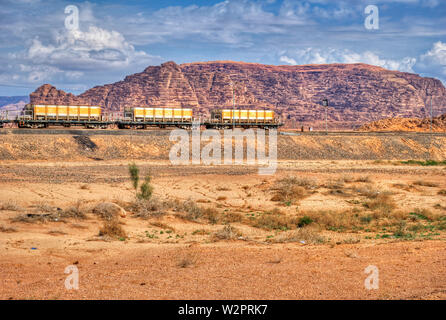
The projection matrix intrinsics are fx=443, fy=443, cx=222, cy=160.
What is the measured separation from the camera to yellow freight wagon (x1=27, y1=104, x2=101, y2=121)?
51469mm

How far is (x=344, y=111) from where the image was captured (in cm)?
18550

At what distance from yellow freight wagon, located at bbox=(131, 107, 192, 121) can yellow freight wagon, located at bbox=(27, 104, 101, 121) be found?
5.10m

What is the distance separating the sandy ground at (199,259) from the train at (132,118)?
2924 cm

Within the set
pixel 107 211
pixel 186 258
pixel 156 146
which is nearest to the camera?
pixel 186 258

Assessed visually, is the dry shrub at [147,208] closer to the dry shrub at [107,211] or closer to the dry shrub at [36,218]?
the dry shrub at [107,211]

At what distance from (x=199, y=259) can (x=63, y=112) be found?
45524 millimetres

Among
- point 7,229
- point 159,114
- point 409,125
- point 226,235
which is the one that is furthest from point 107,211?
point 409,125

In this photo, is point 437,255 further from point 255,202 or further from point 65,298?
point 255,202

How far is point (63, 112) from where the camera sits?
5331 centimetres

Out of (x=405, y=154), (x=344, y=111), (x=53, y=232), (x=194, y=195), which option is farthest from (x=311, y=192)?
(x=344, y=111)

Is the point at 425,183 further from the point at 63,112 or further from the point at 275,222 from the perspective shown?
the point at 63,112

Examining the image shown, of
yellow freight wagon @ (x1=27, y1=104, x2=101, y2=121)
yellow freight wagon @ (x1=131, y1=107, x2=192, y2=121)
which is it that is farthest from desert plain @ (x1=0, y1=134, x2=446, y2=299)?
yellow freight wagon @ (x1=131, y1=107, x2=192, y2=121)

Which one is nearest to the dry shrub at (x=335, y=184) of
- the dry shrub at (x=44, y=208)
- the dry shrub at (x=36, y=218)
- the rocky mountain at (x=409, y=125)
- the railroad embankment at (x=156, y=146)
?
the dry shrub at (x=44, y=208)

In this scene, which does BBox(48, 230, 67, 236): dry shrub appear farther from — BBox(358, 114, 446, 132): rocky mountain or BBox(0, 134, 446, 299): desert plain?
BBox(358, 114, 446, 132): rocky mountain
